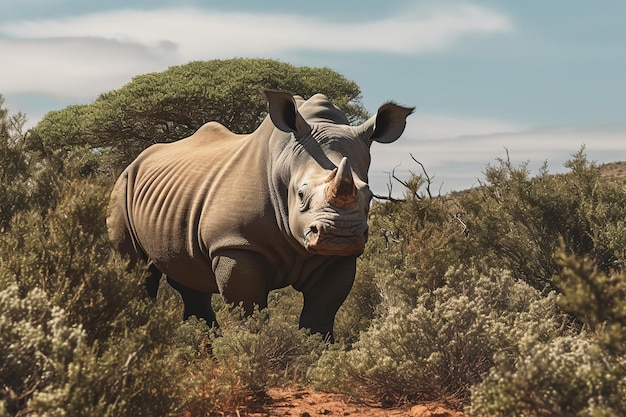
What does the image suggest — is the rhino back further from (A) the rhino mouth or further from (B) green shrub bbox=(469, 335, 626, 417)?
(B) green shrub bbox=(469, 335, 626, 417)

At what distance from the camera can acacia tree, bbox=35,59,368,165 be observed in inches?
840

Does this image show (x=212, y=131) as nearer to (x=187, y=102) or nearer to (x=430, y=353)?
(x=430, y=353)

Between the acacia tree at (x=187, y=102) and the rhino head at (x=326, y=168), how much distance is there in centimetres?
A: 1367

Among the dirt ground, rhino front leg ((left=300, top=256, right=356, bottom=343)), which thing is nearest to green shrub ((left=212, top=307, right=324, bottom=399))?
the dirt ground

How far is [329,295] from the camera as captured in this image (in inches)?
287

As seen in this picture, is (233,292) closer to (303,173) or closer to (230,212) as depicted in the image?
(230,212)

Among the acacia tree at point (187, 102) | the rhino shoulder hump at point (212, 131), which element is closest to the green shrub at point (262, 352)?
the rhino shoulder hump at point (212, 131)

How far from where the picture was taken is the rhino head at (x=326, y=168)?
20.4 ft

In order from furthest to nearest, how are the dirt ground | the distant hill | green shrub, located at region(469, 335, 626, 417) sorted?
the distant hill < the dirt ground < green shrub, located at region(469, 335, 626, 417)

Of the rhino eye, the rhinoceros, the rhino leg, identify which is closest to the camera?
the rhinoceros

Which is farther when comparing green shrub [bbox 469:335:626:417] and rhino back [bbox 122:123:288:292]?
rhino back [bbox 122:123:288:292]

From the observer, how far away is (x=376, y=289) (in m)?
10.1

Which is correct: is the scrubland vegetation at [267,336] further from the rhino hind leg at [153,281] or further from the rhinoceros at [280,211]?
the rhino hind leg at [153,281]

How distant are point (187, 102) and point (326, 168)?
15198mm
